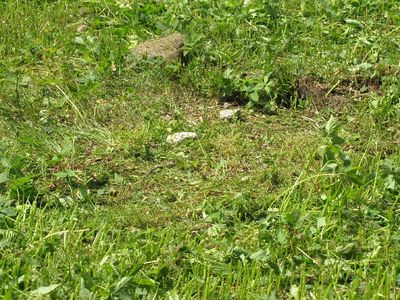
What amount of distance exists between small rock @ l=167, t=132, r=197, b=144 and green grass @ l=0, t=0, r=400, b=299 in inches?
1.8

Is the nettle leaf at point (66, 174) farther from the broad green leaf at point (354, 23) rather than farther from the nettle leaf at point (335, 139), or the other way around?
the broad green leaf at point (354, 23)

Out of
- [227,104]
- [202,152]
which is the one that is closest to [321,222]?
[202,152]

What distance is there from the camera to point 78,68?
5.64m

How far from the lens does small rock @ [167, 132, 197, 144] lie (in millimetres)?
4859

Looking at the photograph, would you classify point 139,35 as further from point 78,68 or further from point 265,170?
point 265,170

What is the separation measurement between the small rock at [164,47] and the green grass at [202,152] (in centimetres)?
7

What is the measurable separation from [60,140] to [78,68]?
95 centimetres

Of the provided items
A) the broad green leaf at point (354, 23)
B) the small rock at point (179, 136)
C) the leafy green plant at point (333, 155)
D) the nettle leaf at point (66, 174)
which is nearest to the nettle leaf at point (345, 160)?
the leafy green plant at point (333, 155)

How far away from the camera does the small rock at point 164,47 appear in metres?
5.65

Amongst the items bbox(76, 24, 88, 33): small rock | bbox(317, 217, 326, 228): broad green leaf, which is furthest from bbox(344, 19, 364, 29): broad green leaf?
bbox(317, 217, 326, 228): broad green leaf

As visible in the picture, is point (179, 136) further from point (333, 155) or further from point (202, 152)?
point (333, 155)

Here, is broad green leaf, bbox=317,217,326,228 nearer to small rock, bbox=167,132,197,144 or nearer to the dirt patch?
small rock, bbox=167,132,197,144

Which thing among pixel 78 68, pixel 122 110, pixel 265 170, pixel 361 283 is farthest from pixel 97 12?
pixel 361 283

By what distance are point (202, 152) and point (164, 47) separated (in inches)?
46.3
